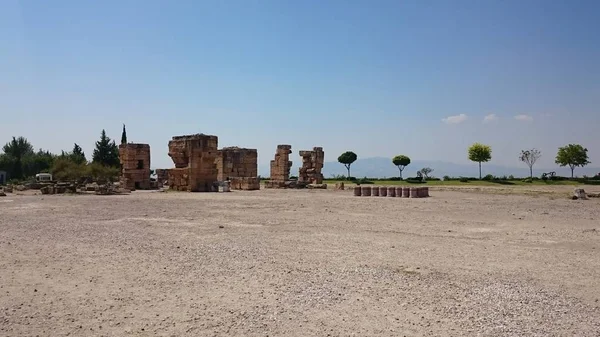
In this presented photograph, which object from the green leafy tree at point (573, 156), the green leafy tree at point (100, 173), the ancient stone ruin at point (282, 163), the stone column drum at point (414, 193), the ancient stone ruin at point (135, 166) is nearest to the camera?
the stone column drum at point (414, 193)

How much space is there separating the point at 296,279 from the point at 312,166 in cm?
2845

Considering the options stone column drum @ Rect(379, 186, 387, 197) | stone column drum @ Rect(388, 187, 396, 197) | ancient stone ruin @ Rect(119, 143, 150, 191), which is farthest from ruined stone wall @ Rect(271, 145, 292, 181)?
stone column drum @ Rect(388, 187, 396, 197)

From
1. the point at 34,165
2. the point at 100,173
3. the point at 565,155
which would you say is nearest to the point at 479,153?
the point at 565,155

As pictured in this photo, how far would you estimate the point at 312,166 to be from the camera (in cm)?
3466

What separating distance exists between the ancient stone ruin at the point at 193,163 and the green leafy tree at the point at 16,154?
1274 inches

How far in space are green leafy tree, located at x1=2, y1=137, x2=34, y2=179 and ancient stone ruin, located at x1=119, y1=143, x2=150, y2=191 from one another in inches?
1117

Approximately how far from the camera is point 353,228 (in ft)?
37.3

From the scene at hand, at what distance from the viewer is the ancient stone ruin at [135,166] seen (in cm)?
2903

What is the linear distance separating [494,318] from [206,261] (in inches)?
166

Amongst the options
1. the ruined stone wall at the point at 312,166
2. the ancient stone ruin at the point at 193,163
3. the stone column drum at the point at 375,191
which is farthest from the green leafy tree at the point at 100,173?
the stone column drum at the point at 375,191

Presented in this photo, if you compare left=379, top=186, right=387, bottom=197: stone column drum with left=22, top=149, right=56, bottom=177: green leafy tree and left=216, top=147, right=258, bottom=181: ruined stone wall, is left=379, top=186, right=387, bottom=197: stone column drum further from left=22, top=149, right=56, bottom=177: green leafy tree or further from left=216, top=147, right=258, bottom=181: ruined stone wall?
left=22, top=149, right=56, bottom=177: green leafy tree

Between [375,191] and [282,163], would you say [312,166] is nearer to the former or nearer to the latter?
[282,163]

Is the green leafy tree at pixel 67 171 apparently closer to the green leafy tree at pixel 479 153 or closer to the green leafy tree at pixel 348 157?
the green leafy tree at pixel 348 157

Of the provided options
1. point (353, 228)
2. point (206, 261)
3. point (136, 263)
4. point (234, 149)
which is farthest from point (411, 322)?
point (234, 149)
